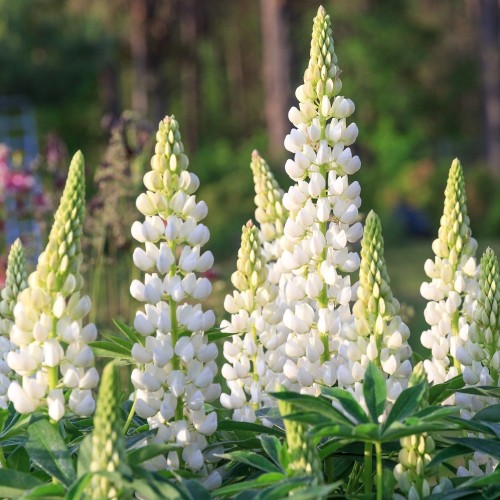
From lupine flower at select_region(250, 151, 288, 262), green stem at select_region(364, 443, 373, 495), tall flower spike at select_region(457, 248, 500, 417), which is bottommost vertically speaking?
green stem at select_region(364, 443, 373, 495)

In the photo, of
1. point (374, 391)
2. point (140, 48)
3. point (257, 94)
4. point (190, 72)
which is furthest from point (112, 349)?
point (257, 94)

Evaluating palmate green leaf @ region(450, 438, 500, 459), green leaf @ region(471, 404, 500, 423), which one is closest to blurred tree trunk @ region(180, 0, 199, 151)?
green leaf @ region(471, 404, 500, 423)

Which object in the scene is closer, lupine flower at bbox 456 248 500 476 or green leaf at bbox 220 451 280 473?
green leaf at bbox 220 451 280 473

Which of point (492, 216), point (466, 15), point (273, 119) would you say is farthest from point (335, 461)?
point (466, 15)

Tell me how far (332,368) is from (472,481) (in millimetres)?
422

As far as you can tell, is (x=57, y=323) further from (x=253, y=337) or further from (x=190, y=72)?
(x=190, y=72)

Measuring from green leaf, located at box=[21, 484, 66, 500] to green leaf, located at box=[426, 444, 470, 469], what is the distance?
1.89ft

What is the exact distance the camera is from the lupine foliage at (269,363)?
1472 millimetres

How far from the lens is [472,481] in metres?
1.51

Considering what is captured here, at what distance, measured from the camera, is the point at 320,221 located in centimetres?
190

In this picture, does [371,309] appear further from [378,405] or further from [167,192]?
[167,192]

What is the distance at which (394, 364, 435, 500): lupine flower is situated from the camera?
1.61 metres

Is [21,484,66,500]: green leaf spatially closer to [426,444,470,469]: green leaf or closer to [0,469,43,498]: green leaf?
[0,469,43,498]: green leaf

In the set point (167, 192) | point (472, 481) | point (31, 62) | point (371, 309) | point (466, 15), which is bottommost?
point (472, 481)
